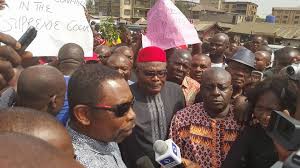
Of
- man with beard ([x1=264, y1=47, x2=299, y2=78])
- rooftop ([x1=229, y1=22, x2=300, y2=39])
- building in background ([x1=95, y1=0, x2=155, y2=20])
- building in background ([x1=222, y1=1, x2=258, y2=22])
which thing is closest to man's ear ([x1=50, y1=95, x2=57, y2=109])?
man with beard ([x1=264, y1=47, x2=299, y2=78])

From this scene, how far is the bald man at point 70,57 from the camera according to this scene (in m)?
3.15

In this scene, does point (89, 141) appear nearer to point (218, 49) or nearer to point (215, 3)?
point (218, 49)

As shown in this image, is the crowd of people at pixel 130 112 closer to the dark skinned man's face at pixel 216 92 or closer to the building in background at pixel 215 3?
the dark skinned man's face at pixel 216 92

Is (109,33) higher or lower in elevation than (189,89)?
lower

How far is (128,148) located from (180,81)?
112 centimetres

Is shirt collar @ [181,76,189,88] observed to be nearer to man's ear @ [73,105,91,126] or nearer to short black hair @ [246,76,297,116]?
short black hair @ [246,76,297,116]

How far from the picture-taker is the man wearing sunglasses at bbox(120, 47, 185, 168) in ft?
8.71

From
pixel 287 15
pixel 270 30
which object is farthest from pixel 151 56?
pixel 287 15

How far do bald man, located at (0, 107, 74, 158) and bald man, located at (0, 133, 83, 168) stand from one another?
441mm

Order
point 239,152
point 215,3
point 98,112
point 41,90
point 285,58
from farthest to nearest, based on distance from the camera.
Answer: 1. point 215,3
2. point 285,58
3. point 239,152
4. point 41,90
5. point 98,112

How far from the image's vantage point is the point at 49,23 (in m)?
3.36

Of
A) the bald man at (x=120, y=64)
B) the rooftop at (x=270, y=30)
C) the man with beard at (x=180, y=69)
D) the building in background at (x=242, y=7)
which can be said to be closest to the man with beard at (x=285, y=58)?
the man with beard at (x=180, y=69)

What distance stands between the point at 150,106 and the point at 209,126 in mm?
512

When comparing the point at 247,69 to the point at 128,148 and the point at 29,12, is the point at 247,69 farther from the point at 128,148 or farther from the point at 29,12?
the point at 29,12
